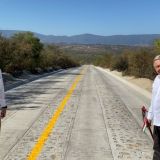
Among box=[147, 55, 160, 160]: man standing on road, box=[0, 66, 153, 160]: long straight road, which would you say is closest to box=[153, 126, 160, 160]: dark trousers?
box=[147, 55, 160, 160]: man standing on road

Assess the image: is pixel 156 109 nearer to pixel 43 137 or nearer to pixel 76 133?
pixel 43 137

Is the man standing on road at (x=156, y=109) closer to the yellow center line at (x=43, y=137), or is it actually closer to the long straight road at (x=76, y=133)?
the long straight road at (x=76, y=133)

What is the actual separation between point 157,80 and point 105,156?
2736 mm

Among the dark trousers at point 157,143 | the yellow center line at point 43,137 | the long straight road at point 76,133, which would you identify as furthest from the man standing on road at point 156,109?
the yellow center line at point 43,137

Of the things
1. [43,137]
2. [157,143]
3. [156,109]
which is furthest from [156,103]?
[43,137]

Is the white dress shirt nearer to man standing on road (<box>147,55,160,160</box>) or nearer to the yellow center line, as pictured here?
man standing on road (<box>147,55,160,160</box>)

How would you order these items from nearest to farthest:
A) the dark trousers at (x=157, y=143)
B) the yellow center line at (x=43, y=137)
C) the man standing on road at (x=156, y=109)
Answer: the man standing on road at (x=156, y=109) → the dark trousers at (x=157, y=143) → the yellow center line at (x=43, y=137)

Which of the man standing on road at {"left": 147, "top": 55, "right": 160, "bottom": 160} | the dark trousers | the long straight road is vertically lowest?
the long straight road

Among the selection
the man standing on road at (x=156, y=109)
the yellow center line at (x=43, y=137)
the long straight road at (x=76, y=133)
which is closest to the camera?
the man standing on road at (x=156, y=109)

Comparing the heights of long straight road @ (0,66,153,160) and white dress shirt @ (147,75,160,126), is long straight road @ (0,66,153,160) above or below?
below

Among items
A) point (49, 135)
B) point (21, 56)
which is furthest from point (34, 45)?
point (49, 135)

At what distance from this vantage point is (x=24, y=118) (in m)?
14.2

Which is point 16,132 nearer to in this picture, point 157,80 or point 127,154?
point 127,154

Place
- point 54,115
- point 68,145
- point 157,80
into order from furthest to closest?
1. point 54,115
2. point 68,145
3. point 157,80
